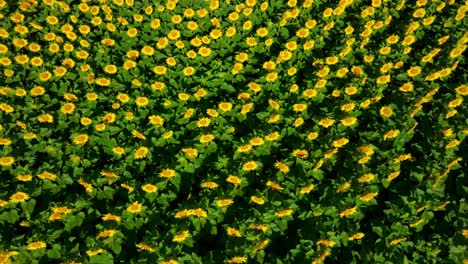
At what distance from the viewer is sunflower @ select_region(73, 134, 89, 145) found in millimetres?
3922

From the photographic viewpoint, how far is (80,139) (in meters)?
3.95

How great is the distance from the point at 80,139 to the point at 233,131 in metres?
1.57

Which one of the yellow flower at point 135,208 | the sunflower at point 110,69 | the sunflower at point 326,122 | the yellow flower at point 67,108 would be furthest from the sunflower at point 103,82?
the sunflower at point 326,122

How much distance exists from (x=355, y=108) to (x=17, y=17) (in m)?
4.29

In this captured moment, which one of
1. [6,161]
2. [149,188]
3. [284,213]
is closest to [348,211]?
[284,213]

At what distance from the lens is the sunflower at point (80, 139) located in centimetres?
392

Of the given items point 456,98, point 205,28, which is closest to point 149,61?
point 205,28

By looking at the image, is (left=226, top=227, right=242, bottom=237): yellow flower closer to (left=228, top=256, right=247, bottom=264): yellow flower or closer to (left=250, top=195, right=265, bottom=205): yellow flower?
(left=228, top=256, right=247, bottom=264): yellow flower

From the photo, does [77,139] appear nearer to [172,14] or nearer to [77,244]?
[77,244]

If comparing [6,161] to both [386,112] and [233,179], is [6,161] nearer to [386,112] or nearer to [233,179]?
[233,179]

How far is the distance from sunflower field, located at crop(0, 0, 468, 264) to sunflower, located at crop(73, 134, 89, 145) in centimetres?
2

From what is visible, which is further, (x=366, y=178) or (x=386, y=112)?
(x=386, y=112)

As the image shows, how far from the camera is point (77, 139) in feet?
12.9

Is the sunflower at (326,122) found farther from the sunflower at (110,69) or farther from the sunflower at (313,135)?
the sunflower at (110,69)
